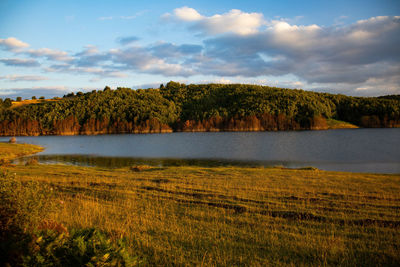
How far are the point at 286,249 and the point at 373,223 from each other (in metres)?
4.25

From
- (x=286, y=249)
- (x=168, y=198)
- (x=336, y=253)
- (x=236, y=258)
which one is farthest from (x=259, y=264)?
(x=168, y=198)

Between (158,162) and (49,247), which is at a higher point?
(49,247)

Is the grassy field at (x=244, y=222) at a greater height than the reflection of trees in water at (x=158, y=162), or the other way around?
the grassy field at (x=244, y=222)

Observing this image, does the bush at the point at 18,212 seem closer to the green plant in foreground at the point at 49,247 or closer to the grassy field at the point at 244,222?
the green plant in foreground at the point at 49,247

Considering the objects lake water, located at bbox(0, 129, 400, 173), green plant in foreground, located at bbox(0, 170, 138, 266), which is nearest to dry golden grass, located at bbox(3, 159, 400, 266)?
green plant in foreground, located at bbox(0, 170, 138, 266)

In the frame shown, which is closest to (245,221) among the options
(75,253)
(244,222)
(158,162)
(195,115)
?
(244,222)

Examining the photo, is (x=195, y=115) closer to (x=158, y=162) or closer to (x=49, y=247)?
(x=158, y=162)

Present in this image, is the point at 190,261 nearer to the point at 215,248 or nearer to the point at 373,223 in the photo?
the point at 215,248

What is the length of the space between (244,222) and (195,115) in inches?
7261

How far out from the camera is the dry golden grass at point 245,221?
6953mm

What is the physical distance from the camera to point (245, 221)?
962cm

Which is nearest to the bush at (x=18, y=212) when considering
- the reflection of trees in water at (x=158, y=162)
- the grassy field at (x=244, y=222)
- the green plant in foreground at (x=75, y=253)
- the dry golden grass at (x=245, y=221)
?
the green plant in foreground at (x=75, y=253)

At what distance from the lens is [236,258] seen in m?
6.80

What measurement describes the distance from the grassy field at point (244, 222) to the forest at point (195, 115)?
144 metres
